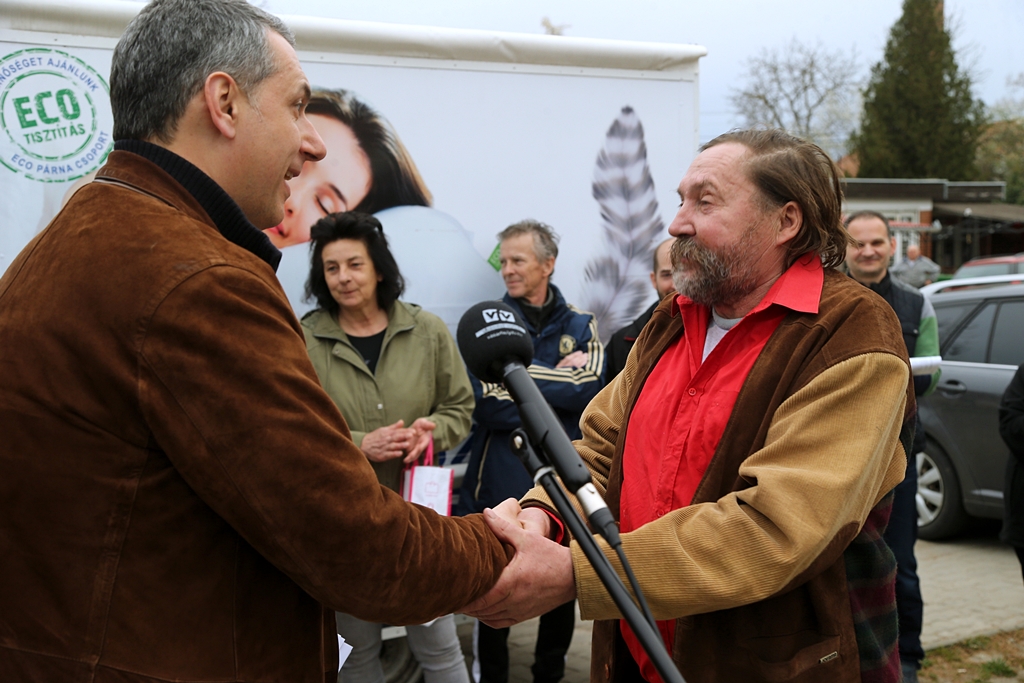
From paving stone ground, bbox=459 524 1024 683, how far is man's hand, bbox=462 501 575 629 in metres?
2.97

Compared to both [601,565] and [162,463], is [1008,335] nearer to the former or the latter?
[601,565]

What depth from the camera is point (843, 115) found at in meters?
44.4

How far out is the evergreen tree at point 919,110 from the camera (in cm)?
4397

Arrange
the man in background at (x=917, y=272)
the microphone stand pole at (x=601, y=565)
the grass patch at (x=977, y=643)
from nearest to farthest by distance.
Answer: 1. the microphone stand pole at (x=601, y=565)
2. the grass patch at (x=977, y=643)
3. the man in background at (x=917, y=272)

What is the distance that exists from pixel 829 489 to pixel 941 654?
3.90 meters

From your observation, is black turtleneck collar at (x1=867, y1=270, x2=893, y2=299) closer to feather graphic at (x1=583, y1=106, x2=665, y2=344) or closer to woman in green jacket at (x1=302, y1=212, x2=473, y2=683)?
feather graphic at (x1=583, y1=106, x2=665, y2=344)

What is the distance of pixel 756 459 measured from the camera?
1.91m

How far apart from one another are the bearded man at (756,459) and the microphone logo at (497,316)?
521 millimetres

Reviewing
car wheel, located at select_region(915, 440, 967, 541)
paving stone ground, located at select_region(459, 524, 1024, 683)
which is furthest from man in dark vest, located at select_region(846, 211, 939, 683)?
car wheel, located at select_region(915, 440, 967, 541)

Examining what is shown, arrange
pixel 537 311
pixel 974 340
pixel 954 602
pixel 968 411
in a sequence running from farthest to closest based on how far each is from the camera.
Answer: pixel 974 340
pixel 968 411
pixel 954 602
pixel 537 311

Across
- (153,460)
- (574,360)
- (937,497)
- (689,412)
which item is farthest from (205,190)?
(937,497)

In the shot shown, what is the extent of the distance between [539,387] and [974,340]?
14.1 feet

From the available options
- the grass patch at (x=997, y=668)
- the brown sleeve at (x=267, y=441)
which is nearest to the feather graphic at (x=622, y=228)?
the grass patch at (x=997, y=668)

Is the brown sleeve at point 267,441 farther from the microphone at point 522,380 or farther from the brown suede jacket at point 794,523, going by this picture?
the brown suede jacket at point 794,523
